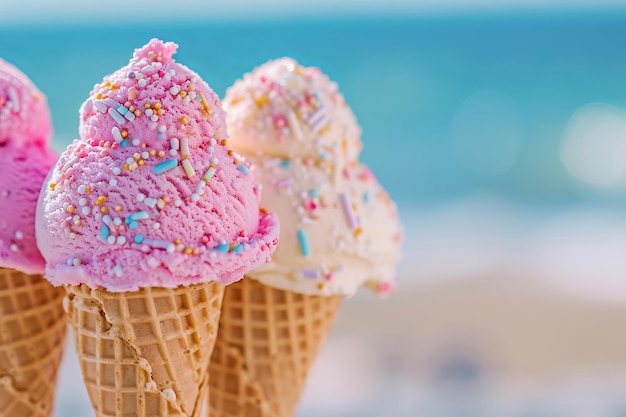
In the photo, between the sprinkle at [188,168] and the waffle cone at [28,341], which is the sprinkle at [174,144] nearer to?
the sprinkle at [188,168]

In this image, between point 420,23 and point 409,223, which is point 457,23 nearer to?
point 420,23

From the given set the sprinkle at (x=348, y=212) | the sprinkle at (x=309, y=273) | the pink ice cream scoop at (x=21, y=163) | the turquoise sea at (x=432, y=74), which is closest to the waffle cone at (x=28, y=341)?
the pink ice cream scoop at (x=21, y=163)

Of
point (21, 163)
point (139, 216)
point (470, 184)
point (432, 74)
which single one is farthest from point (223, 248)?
point (432, 74)

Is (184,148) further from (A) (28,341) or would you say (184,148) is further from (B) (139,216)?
(A) (28,341)

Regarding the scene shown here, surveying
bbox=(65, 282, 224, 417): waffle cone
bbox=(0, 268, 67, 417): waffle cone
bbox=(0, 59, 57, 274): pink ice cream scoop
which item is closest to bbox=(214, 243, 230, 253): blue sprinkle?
bbox=(65, 282, 224, 417): waffle cone

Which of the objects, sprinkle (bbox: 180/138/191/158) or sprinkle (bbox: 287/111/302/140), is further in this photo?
sprinkle (bbox: 287/111/302/140)

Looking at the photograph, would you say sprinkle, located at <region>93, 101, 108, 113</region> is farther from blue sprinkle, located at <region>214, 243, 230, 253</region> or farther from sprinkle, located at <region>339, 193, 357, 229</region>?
sprinkle, located at <region>339, 193, 357, 229</region>
